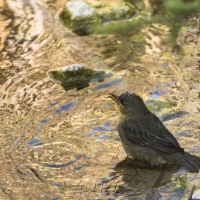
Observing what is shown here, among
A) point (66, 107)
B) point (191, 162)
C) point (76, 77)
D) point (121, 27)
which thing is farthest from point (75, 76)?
point (191, 162)

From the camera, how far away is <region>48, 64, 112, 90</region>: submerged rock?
9.26 meters

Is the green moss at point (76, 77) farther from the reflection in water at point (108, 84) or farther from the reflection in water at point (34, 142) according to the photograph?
the reflection in water at point (34, 142)

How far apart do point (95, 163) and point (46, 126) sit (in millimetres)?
1028

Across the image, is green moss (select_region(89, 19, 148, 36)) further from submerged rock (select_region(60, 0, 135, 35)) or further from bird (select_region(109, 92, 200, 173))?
bird (select_region(109, 92, 200, 173))

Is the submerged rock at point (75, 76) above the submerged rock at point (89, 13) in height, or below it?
below

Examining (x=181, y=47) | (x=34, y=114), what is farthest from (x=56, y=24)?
(x=34, y=114)

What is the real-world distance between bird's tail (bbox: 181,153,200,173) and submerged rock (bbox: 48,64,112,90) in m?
2.44

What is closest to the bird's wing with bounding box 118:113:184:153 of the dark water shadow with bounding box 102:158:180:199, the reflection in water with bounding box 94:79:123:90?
the dark water shadow with bounding box 102:158:180:199

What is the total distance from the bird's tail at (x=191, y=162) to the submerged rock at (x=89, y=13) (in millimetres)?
4446

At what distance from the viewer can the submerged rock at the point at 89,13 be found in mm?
11281

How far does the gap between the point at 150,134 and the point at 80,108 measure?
133 cm

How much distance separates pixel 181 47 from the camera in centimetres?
1038

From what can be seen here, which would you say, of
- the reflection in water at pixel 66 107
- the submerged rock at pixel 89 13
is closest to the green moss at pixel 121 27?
the submerged rock at pixel 89 13

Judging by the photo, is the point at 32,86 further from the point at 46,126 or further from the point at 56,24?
the point at 56,24
